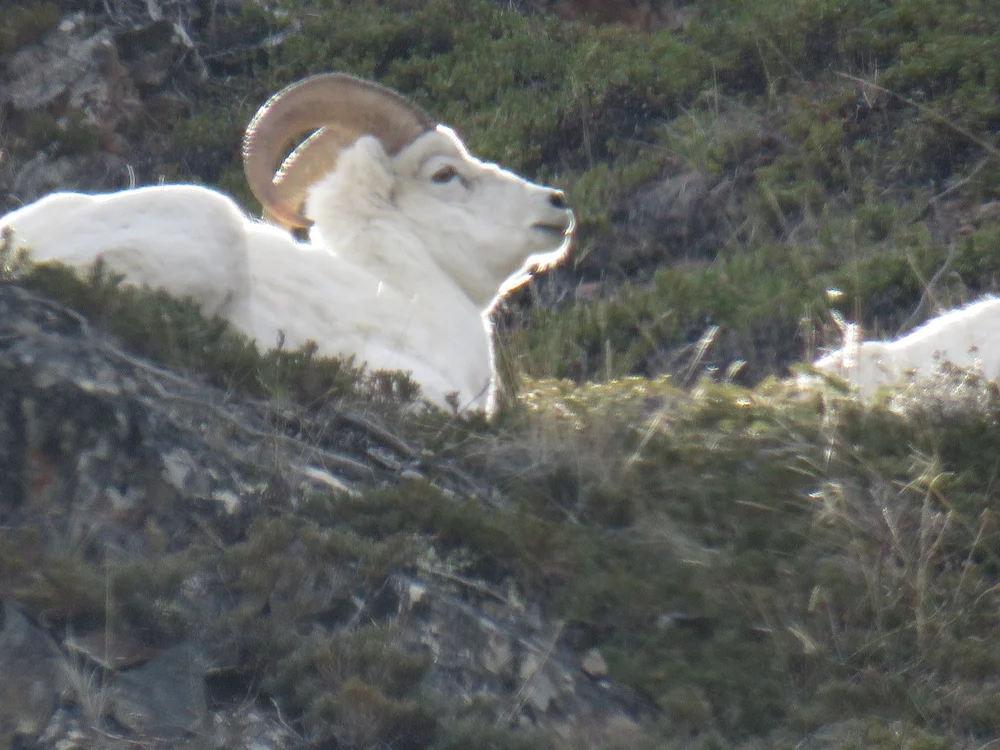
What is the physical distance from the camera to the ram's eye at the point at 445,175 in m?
7.95

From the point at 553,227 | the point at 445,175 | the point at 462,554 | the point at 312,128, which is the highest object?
the point at 462,554

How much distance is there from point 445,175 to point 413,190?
17 cm

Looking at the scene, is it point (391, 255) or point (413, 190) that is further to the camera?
point (413, 190)

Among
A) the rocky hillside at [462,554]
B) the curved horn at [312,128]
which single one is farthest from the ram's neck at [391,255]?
the rocky hillside at [462,554]

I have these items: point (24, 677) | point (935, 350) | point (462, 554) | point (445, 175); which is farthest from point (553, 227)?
point (24, 677)

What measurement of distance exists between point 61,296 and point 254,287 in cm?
155

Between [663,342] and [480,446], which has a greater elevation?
[480,446]

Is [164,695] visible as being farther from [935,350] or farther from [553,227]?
[553,227]

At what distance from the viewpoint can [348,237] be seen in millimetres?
7656

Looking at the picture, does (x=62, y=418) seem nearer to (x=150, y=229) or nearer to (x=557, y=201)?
A: (x=150, y=229)

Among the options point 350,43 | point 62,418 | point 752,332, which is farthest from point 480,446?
point 350,43

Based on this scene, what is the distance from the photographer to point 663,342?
32.2ft

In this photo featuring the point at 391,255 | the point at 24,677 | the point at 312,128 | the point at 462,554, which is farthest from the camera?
the point at 312,128

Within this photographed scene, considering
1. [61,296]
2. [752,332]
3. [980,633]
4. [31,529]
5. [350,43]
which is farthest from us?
[350,43]
